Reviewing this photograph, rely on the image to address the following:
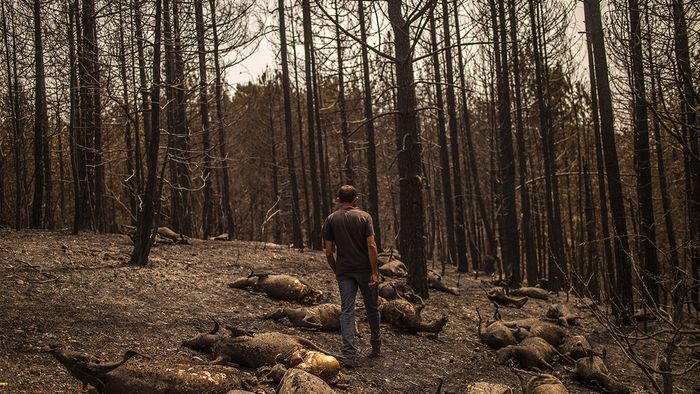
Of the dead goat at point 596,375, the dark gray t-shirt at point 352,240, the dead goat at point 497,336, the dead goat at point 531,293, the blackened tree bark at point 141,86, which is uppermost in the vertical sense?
the blackened tree bark at point 141,86

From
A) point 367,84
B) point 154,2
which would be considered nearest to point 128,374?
point 154,2

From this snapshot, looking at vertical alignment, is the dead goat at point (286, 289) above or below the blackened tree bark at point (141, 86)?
below

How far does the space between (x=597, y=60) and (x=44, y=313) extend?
11410 millimetres

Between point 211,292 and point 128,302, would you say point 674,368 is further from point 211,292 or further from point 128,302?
point 128,302

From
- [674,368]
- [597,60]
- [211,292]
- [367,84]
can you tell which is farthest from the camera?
[367,84]

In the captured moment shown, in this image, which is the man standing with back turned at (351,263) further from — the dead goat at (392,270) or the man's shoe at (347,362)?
the dead goat at (392,270)

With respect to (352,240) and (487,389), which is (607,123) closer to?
(352,240)

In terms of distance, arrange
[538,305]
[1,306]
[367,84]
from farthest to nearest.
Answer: [367,84] < [538,305] < [1,306]

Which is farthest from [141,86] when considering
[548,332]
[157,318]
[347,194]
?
[548,332]

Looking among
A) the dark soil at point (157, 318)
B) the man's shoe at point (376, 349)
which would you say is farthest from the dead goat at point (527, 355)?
the man's shoe at point (376, 349)

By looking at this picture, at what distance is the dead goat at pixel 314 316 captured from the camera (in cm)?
739

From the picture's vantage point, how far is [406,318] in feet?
27.0

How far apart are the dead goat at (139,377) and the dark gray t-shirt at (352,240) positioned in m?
2.28

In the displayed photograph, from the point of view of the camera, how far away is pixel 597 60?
37.5 ft
